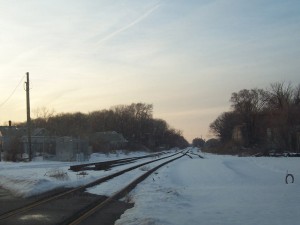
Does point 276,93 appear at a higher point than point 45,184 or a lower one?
higher

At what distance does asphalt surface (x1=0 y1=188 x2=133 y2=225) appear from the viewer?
11.4 m

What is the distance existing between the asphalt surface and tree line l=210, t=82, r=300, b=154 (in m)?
49.4

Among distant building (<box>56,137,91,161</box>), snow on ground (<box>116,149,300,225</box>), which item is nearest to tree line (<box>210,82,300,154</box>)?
distant building (<box>56,137,91,161</box>)

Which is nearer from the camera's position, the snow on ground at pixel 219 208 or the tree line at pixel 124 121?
the snow on ground at pixel 219 208

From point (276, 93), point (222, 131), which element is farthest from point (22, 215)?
point (222, 131)

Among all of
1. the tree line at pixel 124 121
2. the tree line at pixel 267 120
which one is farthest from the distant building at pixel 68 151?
the tree line at pixel 124 121

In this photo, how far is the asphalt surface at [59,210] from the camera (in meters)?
11.4

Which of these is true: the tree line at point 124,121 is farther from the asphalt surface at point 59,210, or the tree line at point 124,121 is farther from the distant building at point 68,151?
the asphalt surface at point 59,210

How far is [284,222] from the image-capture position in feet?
33.6

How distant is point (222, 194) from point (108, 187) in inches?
253

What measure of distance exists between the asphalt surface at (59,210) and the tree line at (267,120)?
162 ft

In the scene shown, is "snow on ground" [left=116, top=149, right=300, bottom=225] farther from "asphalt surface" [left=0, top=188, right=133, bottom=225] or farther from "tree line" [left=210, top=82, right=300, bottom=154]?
"tree line" [left=210, top=82, right=300, bottom=154]

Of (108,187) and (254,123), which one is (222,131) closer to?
(254,123)

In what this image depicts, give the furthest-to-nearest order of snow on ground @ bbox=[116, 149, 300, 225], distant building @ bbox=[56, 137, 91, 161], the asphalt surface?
distant building @ bbox=[56, 137, 91, 161] < the asphalt surface < snow on ground @ bbox=[116, 149, 300, 225]
